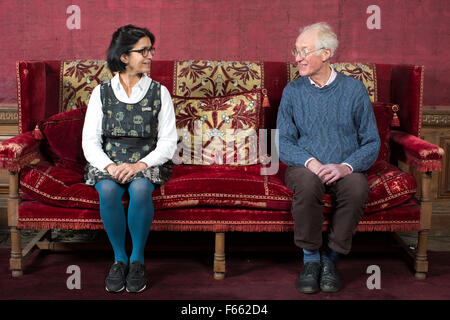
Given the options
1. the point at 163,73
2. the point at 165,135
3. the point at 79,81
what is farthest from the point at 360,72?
the point at 79,81

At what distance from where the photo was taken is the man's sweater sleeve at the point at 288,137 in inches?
101

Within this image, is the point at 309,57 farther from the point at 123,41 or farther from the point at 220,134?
the point at 123,41

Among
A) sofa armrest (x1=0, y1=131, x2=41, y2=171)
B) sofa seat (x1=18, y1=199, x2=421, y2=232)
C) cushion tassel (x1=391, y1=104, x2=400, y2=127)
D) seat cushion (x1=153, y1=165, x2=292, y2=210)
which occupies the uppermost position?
cushion tassel (x1=391, y1=104, x2=400, y2=127)

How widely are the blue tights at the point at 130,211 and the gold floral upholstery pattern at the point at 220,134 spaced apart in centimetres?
54

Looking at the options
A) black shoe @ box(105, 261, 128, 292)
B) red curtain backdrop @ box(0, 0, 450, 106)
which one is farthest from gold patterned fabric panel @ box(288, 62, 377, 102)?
black shoe @ box(105, 261, 128, 292)

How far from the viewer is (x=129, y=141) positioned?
256 centimetres

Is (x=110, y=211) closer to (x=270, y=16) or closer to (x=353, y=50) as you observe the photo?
(x=270, y=16)

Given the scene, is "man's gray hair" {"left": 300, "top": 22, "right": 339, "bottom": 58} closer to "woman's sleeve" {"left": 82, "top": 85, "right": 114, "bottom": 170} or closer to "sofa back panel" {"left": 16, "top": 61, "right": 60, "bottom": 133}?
"woman's sleeve" {"left": 82, "top": 85, "right": 114, "bottom": 170}

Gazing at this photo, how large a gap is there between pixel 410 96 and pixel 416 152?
1.66 feet

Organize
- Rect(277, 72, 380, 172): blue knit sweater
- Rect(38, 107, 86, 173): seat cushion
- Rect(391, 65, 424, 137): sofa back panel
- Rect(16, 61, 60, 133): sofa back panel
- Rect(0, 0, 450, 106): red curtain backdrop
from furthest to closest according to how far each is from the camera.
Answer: Rect(0, 0, 450, 106): red curtain backdrop → Rect(391, 65, 424, 137): sofa back panel → Rect(16, 61, 60, 133): sofa back panel → Rect(38, 107, 86, 173): seat cushion → Rect(277, 72, 380, 172): blue knit sweater

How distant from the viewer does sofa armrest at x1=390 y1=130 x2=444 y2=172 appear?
2543 mm
